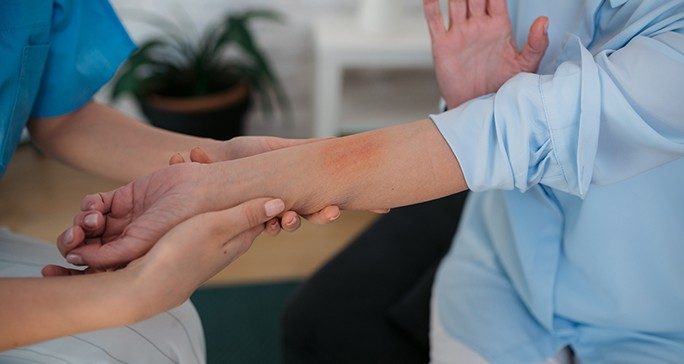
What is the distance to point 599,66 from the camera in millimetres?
906

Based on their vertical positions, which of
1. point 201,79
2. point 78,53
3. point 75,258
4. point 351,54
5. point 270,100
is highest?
point 78,53

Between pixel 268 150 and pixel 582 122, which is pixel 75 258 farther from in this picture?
pixel 582 122

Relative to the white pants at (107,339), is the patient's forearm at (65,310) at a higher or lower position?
higher

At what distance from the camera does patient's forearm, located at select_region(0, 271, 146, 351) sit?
82cm

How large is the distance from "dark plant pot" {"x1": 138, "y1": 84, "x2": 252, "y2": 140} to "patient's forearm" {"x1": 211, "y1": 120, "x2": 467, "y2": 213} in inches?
59.9

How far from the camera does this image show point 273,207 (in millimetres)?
920

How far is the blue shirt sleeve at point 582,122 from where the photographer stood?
0.88 metres

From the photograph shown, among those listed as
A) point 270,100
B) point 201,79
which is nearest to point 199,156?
point 201,79

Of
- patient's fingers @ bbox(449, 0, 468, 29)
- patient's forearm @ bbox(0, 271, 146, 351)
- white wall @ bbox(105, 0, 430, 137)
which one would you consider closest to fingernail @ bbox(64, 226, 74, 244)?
patient's forearm @ bbox(0, 271, 146, 351)

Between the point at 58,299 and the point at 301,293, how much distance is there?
0.63m

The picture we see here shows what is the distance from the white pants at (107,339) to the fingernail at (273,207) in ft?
0.91

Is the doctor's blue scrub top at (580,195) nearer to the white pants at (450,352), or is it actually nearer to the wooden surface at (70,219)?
the white pants at (450,352)

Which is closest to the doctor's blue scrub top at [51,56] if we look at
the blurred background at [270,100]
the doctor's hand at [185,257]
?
the doctor's hand at [185,257]

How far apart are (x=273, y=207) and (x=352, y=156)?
5.2 inches
